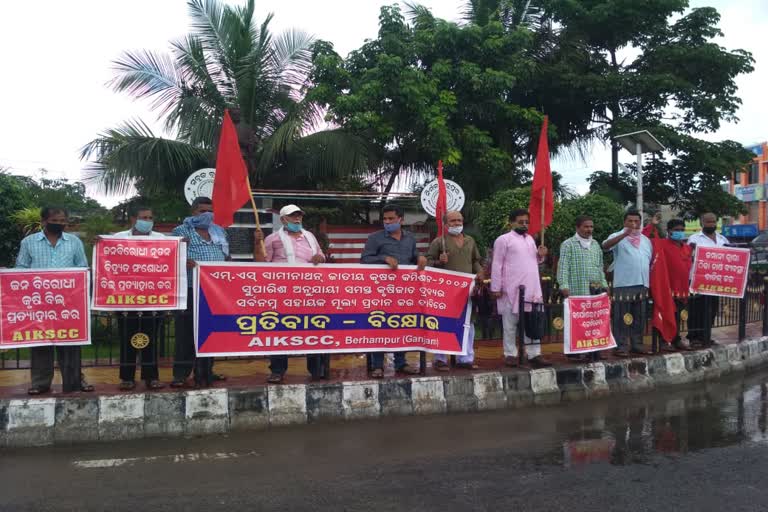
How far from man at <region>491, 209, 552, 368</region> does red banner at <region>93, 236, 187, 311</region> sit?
3.23 m

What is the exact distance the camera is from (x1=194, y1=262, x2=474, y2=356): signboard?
237 inches

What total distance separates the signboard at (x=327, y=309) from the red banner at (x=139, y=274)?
0.79ft

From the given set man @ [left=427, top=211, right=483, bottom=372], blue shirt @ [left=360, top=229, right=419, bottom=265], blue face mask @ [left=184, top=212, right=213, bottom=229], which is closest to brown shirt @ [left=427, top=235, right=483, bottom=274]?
man @ [left=427, top=211, right=483, bottom=372]

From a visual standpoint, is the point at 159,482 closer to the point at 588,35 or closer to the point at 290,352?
the point at 290,352

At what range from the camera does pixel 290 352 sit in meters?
6.18

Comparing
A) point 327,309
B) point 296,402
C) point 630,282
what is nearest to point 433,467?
point 296,402

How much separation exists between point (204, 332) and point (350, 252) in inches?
434

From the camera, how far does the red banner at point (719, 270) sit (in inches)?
334

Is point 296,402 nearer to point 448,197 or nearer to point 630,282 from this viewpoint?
point 630,282

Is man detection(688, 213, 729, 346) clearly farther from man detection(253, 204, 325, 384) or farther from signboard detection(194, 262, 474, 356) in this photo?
man detection(253, 204, 325, 384)

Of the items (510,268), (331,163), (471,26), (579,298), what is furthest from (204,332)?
(471,26)

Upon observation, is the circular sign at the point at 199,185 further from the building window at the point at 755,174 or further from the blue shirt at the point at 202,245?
the building window at the point at 755,174

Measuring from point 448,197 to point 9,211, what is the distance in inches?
293

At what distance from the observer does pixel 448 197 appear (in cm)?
1169
